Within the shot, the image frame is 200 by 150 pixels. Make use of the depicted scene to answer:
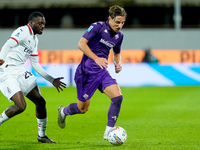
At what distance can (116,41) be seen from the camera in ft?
24.1

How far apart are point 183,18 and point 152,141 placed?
28.1 metres

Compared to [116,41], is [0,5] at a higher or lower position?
lower

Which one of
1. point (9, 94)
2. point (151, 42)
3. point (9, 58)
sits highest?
point (9, 58)

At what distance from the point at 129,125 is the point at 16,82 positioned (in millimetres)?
3465

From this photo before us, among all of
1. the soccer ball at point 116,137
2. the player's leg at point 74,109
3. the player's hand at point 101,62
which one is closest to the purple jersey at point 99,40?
the player's hand at point 101,62

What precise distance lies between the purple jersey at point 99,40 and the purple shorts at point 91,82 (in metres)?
0.09

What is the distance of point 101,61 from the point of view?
6.80 metres

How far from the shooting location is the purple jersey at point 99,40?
7.15 m

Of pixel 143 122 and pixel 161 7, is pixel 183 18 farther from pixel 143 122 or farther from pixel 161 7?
pixel 143 122

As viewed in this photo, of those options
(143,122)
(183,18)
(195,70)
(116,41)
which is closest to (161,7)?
(183,18)

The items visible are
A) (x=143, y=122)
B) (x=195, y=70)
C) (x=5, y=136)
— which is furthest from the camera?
(x=195, y=70)

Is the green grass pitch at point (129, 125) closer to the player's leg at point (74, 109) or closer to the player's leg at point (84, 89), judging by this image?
the player's leg at point (74, 109)

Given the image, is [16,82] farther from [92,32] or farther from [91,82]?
[92,32]

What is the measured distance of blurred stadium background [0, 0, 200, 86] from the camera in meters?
19.2
